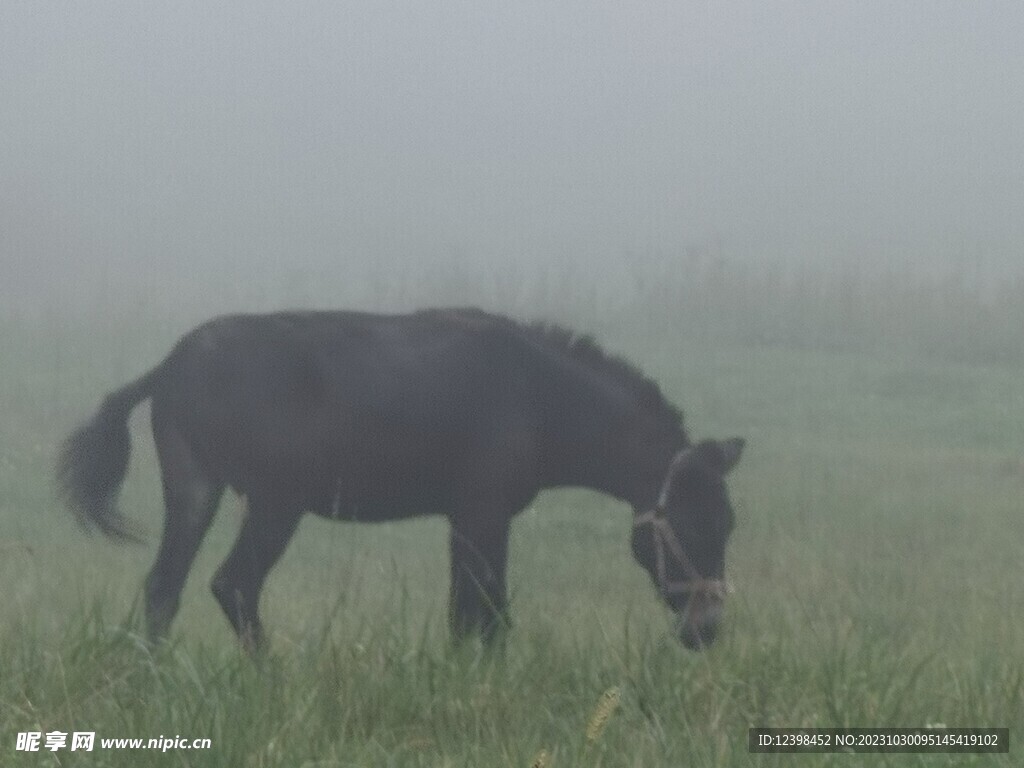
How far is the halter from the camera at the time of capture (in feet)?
21.6

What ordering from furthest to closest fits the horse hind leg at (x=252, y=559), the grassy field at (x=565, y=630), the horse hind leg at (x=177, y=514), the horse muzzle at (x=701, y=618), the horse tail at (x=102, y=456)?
the horse tail at (x=102, y=456) → the horse hind leg at (x=177, y=514) → the horse hind leg at (x=252, y=559) → the horse muzzle at (x=701, y=618) → the grassy field at (x=565, y=630)

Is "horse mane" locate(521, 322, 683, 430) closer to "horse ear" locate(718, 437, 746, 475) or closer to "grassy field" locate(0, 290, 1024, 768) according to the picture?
"horse ear" locate(718, 437, 746, 475)

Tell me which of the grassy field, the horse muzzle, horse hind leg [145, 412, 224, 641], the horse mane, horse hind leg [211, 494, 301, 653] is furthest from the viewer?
the horse mane

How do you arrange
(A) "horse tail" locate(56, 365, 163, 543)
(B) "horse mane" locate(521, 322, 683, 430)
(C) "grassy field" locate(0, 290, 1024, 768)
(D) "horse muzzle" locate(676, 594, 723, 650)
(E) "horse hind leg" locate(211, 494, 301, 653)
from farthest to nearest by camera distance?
(B) "horse mane" locate(521, 322, 683, 430) → (A) "horse tail" locate(56, 365, 163, 543) → (E) "horse hind leg" locate(211, 494, 301, 653) → (D) "horse muzzle" locate(676, 594, 723, 650) → (C) "grassy field" locate(0, 290, 1024, 768)

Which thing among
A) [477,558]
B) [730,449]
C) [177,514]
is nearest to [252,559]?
[177,514]

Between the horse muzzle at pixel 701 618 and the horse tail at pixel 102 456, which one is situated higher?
the horse tail at pixel 102 456

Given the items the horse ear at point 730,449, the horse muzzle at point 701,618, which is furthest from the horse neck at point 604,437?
the horse muzzle at point 701,618

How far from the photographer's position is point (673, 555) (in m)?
6.69

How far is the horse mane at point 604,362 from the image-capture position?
275 inches

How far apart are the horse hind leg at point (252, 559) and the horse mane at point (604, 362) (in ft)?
4.04

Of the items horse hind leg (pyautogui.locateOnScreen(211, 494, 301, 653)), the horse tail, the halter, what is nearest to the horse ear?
the halter

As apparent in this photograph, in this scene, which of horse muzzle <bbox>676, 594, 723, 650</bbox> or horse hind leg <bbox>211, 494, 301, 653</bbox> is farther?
horse hind leg <bbox>211, 494, 301, 653</bbox>

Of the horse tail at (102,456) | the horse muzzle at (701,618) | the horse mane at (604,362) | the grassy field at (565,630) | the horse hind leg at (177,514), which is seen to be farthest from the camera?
the horse mane at (604,362)

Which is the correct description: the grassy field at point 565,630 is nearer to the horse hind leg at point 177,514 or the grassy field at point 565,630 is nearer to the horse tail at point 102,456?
the horse hind leg at point 177,514
